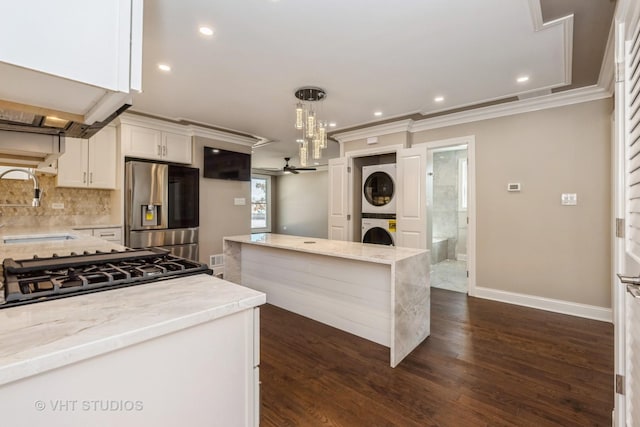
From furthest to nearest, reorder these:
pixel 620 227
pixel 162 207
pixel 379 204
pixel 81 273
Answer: pixel 379 204
pixel 162 207
pixel 620 227
pixel 81 273

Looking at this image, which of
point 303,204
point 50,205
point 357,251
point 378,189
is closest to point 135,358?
point 357,251

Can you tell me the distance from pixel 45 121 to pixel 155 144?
10.6 feet

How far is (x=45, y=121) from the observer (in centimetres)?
117

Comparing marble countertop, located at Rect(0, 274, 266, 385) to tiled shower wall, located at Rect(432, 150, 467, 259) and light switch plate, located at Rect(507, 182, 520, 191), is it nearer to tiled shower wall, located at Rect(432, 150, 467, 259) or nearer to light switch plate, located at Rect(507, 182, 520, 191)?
light switch plate, located at Rect(507, 182, 520, 191)

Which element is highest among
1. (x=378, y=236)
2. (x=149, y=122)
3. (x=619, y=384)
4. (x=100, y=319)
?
(x=149, y=122)

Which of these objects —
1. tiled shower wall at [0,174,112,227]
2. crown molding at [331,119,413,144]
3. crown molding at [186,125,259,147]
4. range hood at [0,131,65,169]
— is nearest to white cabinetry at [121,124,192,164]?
crown molding at [186,125,259,147]

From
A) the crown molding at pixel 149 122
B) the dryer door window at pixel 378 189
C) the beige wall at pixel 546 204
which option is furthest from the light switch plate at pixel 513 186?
the crown molding at pixel 149 122

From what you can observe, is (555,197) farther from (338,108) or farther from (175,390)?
(175,390)

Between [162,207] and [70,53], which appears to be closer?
[70,53]

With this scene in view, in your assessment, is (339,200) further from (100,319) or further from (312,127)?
(100,319)

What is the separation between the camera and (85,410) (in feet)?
2.03

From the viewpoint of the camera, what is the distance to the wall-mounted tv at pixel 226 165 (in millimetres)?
4613

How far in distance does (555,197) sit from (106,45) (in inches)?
158

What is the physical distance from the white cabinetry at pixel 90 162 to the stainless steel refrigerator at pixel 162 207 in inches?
11.6
